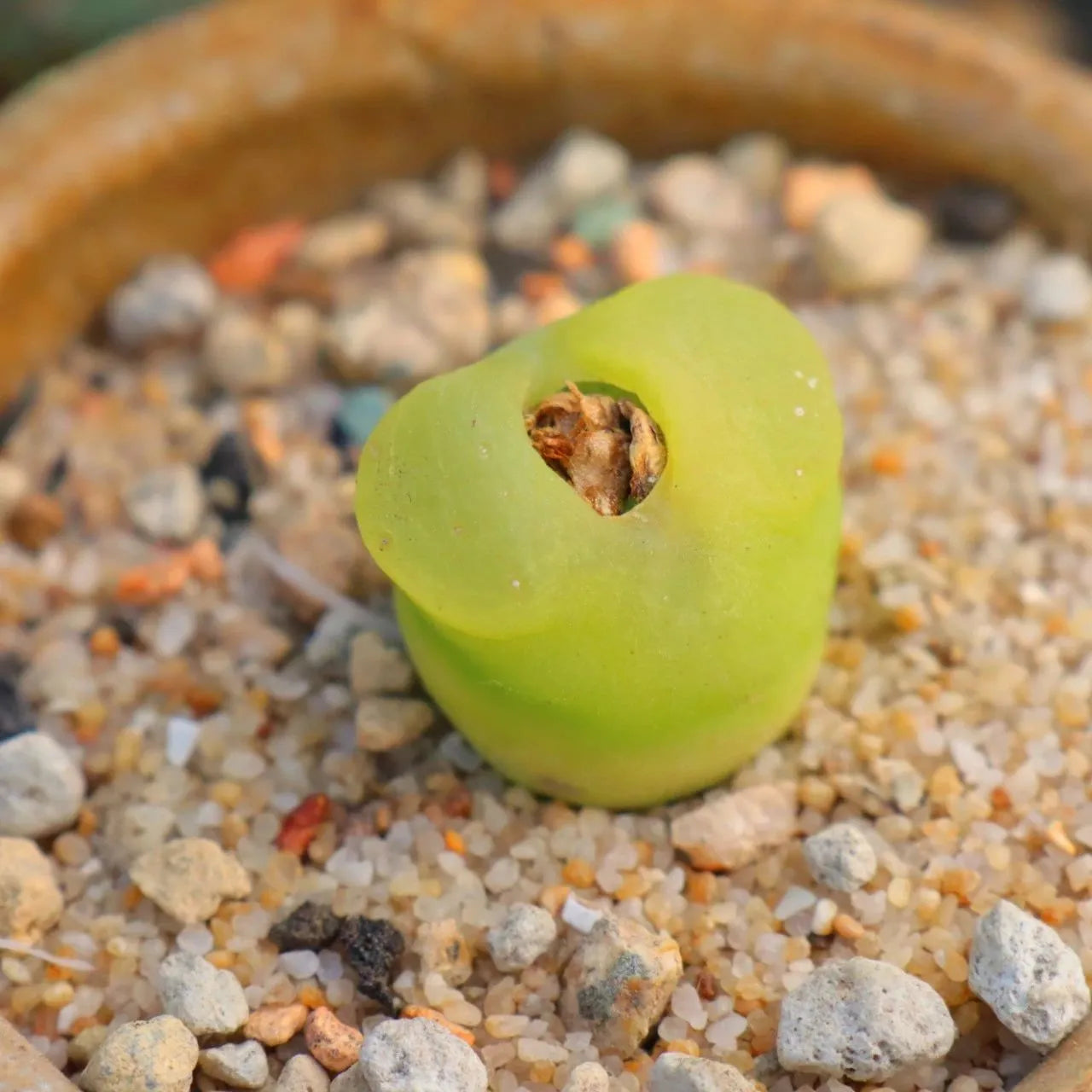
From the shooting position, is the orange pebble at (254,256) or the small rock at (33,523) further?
the orange pebble at (254,256)

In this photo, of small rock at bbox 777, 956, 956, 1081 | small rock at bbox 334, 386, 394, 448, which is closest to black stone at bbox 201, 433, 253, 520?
small rock at bbox 334, 386, 394, 448

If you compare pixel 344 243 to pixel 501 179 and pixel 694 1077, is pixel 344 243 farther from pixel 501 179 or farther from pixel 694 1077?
pixel 694 1077

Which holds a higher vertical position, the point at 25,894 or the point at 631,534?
the point at 631,534

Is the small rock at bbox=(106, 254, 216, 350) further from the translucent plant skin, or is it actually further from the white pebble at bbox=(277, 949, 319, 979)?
the white pebble at bbox=(277, 949, 319, 979)

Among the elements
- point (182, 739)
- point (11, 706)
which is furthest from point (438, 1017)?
point (11, 706)

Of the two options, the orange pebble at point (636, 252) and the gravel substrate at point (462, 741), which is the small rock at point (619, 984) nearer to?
the gravel substrate at point (462, 741)

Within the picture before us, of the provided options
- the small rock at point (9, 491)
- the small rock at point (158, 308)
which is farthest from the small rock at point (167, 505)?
the small rock at point (158, 308)

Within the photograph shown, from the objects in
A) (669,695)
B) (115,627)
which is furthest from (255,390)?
(669,695)
